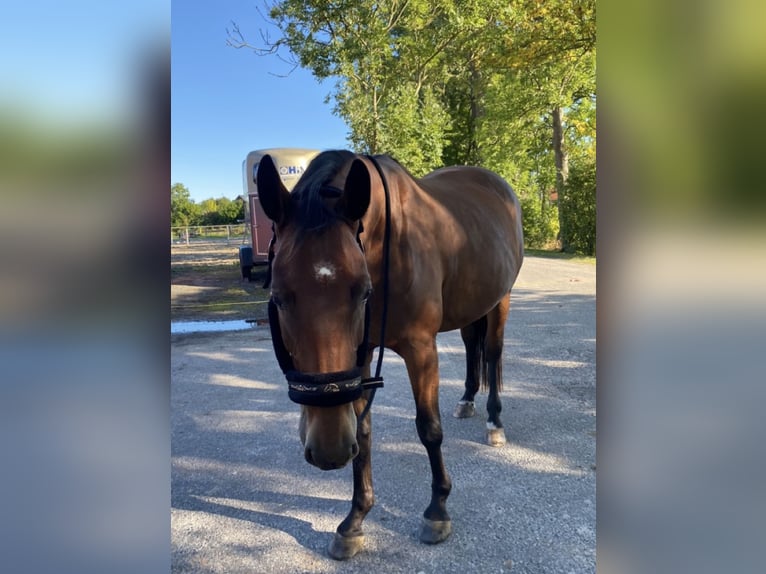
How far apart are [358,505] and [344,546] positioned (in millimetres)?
210

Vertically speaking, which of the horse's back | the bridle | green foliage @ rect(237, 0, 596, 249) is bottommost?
the bridle

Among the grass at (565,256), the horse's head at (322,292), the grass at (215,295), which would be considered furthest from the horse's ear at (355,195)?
the grass at (565,256)

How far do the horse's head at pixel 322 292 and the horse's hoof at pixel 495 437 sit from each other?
211cm

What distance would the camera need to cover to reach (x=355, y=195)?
1.72 m

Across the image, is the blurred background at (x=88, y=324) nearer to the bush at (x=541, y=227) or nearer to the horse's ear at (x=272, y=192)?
the horse's ear at (x=272, y=192)

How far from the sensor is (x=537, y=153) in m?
20.8

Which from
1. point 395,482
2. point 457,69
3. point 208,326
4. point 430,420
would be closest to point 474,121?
point 457,69

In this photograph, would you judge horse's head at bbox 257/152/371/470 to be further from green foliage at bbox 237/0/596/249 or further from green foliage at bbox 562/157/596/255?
green foliage at bbox 562/157/596/255

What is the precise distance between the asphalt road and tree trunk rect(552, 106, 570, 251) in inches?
462

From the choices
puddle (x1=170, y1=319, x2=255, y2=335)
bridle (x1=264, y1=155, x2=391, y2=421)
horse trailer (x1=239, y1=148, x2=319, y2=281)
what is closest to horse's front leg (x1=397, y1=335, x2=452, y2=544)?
bridle (x1=264, y1=155, x2=391, y2=421)

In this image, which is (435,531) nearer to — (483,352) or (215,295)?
(483,352)

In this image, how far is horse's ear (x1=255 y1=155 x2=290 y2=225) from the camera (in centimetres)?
163

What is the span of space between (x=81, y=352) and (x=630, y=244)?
89 centimetres

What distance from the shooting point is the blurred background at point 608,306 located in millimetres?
625
